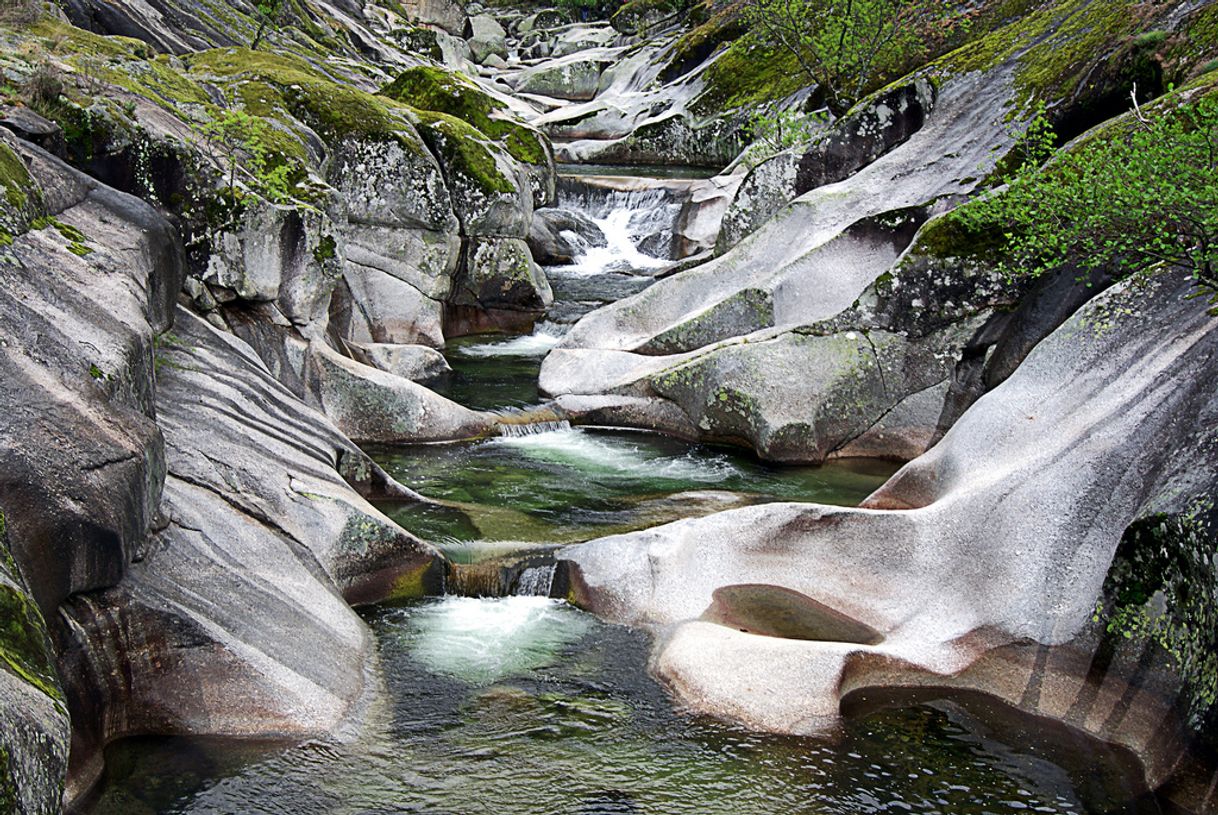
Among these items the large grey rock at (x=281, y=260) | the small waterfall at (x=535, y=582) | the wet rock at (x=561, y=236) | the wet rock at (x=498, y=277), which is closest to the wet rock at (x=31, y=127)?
the large grey rock at (x=281, y=260)

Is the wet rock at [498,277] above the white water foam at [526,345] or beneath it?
above

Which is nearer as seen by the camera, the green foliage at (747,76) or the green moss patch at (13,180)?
the green moss patch at (13,180)

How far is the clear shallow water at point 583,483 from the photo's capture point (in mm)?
12258

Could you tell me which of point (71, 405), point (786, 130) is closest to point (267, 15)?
point (786, 130)

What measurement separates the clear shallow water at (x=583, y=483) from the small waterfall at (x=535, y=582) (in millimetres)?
937

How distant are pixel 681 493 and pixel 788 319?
4926mm

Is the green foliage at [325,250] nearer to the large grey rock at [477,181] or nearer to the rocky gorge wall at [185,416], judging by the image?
the rocky gorge wall at [185,416]

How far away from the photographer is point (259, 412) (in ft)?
36.4

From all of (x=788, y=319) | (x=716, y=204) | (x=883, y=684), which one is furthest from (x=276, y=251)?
(x=716, y=204)

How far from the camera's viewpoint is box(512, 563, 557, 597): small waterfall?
420 inches

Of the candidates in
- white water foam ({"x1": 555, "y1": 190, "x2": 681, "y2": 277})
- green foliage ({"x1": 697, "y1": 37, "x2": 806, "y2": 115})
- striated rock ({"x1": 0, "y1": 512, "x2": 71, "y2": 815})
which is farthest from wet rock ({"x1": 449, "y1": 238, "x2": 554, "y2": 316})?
green foliage ({"x1": 697, "y1": 37, "x2": 806, "y2": 115})

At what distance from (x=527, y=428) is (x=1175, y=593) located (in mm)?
10511

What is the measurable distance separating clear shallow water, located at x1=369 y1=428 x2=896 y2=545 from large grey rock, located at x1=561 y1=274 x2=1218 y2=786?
1721 millimetres

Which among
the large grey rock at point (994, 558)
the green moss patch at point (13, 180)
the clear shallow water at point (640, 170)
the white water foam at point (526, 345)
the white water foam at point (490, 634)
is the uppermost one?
the clear shallow water at point (640, 170)
